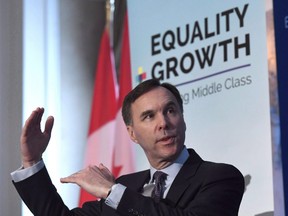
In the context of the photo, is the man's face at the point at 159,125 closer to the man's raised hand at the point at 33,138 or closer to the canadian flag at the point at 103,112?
the man's raised hand at the point at 33,138

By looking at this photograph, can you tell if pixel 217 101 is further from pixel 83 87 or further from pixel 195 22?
pixel 83 87

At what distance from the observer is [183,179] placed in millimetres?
2623

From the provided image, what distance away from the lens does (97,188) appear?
2.41 metres

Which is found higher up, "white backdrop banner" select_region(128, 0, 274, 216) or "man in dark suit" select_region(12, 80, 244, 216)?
"white backdrop banner" select_region(128, 0, 274, 216)

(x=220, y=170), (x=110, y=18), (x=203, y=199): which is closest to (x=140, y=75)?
(x=110, y=18)

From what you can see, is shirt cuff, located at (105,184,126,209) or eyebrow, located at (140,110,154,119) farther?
eyebrow, located at (140,110,154,119)

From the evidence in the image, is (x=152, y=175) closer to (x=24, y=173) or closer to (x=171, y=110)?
(x=171, y=110)

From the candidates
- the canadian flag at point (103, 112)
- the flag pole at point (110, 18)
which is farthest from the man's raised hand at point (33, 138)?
the flag pole at point (110, 18)

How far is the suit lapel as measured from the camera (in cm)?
256

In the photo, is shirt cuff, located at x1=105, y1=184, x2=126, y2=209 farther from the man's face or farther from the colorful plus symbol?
the colorful plus symbol

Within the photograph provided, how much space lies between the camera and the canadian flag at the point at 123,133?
4.29m

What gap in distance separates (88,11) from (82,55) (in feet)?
1.08

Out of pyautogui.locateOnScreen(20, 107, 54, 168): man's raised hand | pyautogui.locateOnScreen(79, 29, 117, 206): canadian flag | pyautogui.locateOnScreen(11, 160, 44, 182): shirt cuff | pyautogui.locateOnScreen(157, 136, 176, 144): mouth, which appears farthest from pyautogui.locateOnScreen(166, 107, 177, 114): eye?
pyautogui.locateOnScreen(79, 29, 117, 206): canadian flag

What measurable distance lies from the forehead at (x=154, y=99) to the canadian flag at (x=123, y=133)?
4.98 ft
